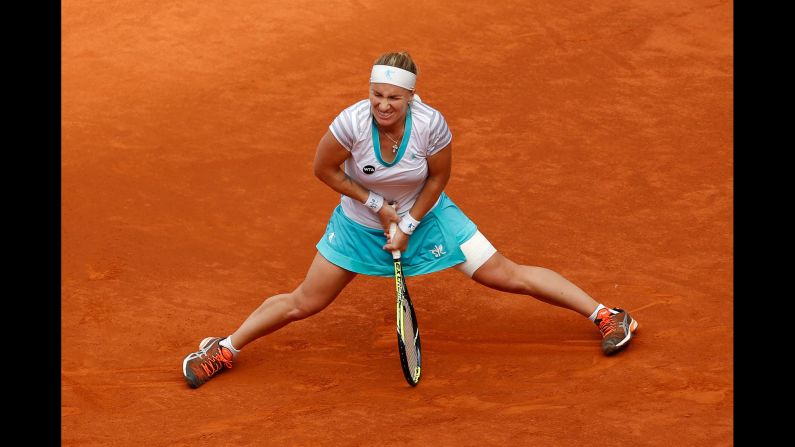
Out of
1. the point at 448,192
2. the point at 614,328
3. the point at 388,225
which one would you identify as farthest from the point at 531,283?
the point at 448,192

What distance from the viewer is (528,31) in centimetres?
1100

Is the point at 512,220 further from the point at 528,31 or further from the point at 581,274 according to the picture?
the point at 528,31

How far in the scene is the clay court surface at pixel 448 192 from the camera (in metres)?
5.36

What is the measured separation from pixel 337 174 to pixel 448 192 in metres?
2.70

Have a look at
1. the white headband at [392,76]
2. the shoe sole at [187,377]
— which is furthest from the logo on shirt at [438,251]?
the shoe sole at [187,377]

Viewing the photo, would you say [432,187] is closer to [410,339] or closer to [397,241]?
[397,241]

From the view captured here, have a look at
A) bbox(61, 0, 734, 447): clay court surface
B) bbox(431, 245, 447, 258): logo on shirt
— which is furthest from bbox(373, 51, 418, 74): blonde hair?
bbox(61, 0, 734, 447): clay court surface

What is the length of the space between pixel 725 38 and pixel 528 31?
73.5 inches

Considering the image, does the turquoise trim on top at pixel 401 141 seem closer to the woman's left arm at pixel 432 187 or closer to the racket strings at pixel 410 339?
the woman's left arm at pixel 432 187

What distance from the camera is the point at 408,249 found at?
5.58 m

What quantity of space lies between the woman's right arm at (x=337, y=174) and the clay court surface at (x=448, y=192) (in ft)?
2.90

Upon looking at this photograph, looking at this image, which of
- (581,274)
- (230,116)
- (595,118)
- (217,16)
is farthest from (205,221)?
(217,16)

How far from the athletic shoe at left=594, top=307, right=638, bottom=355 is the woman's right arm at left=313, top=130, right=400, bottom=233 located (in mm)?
1213

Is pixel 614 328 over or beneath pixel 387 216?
beneath
